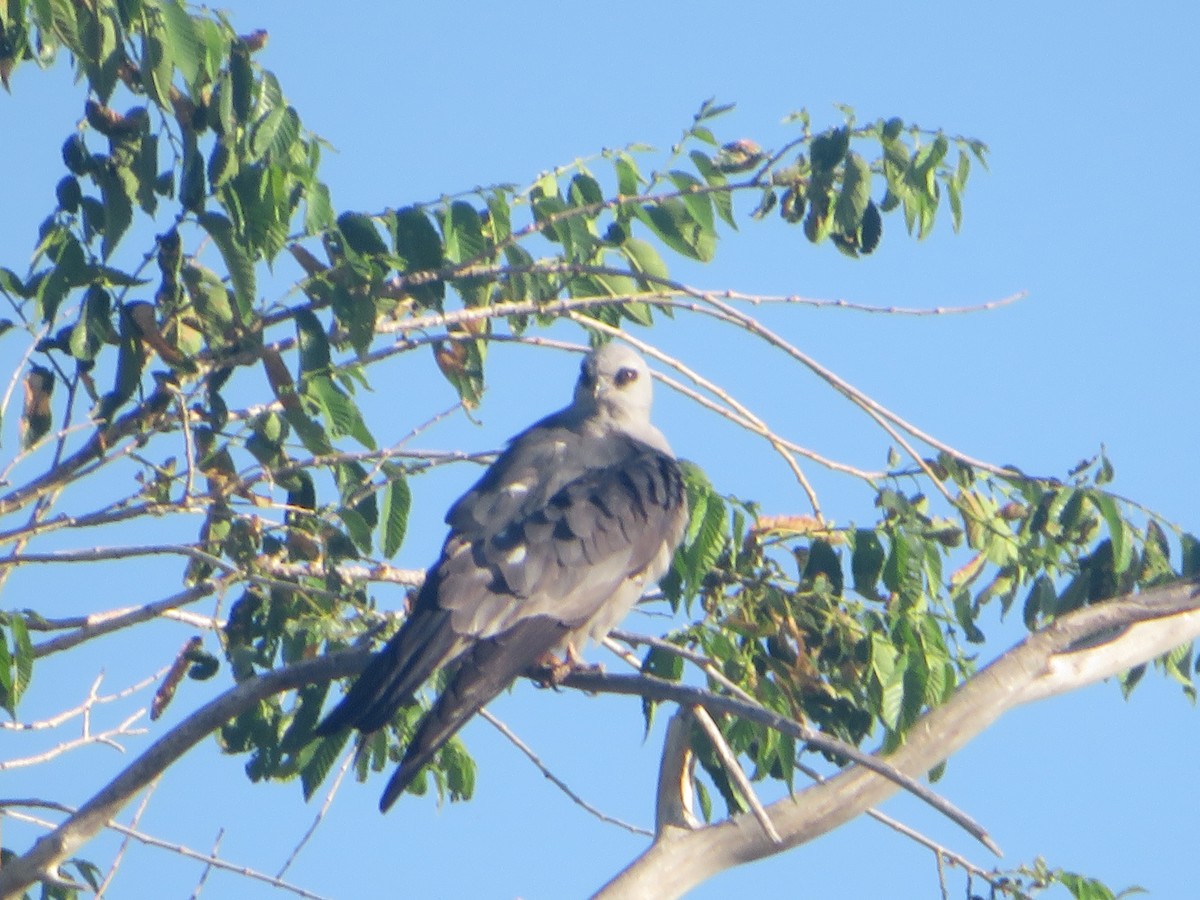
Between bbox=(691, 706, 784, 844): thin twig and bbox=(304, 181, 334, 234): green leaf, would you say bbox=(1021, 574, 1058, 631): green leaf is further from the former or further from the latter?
bbox=(304, 181, 334, 234): green leaf

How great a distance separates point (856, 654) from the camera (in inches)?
150

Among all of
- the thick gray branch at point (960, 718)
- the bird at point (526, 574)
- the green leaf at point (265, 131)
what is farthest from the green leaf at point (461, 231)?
the thick gray branch at point (960, 718)

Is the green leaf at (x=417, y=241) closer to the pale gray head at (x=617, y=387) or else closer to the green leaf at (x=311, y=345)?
the green leaf at (x=311, y=345)

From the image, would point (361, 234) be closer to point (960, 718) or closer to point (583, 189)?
point (583, 189)

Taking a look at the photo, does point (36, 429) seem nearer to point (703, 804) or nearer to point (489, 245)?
point (489, 245)

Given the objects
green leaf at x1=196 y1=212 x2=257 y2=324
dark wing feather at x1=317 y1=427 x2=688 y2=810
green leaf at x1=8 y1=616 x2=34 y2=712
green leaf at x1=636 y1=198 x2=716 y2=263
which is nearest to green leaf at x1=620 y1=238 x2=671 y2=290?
green leaf at x1=636 y1=198 x2=716 y2=263

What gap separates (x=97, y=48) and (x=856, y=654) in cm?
227


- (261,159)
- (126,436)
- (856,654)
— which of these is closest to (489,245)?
(261,159)

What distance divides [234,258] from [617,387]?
2.34 metres

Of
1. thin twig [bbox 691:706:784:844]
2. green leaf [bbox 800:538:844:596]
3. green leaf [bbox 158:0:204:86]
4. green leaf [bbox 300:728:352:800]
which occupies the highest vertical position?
green leaf [bbox 158:0:204:86]

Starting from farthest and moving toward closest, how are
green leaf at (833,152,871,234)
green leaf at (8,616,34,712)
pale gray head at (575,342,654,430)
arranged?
1. pale gray head at (575,342,654,430)
2. green leaf at (833,152,871,234)
3. green leaf at (8,616,34,712)

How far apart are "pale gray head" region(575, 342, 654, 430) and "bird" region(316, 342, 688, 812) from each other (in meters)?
0.33

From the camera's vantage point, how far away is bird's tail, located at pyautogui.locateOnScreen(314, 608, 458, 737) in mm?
3494

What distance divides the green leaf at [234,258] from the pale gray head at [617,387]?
2178mm
